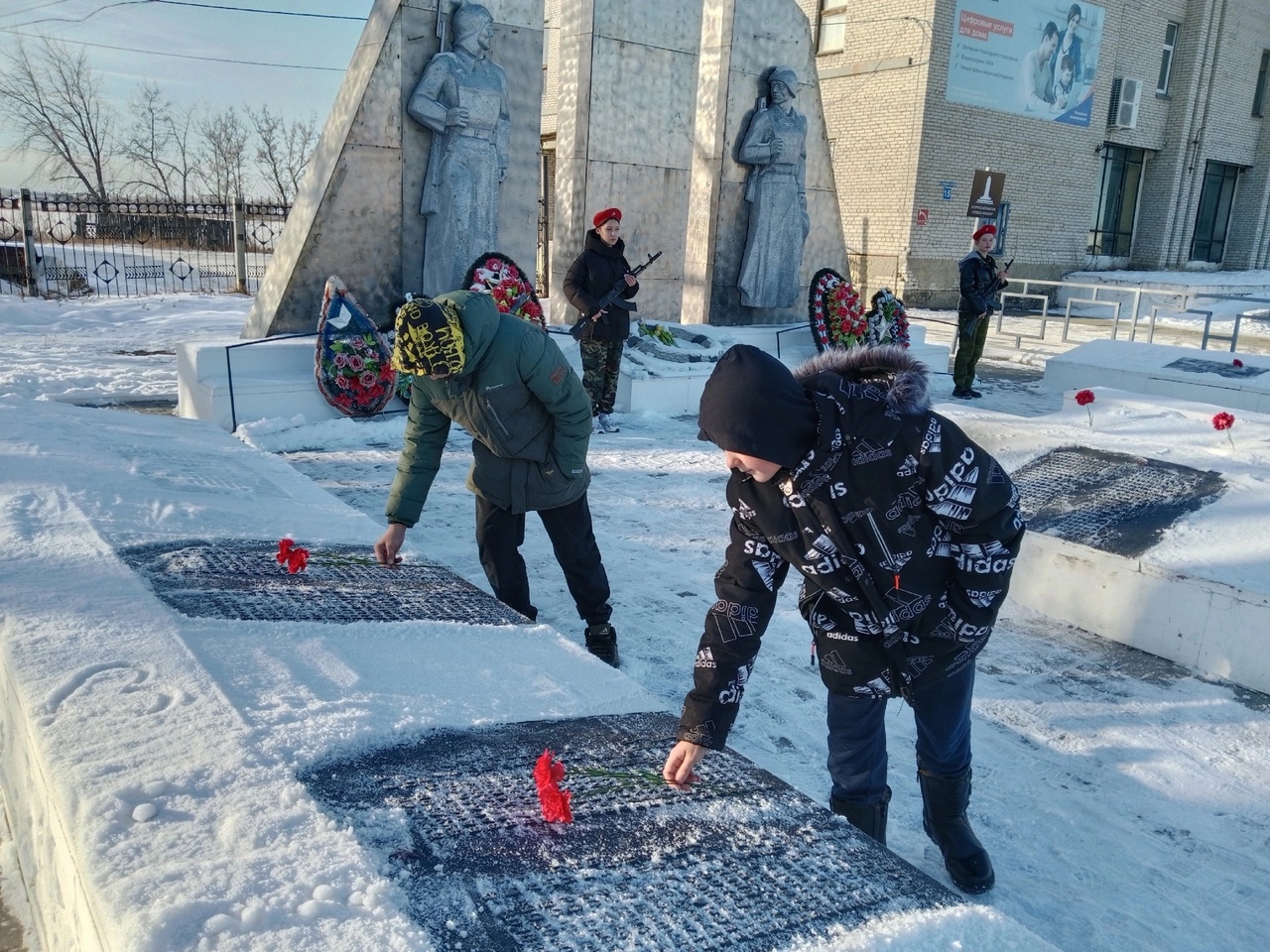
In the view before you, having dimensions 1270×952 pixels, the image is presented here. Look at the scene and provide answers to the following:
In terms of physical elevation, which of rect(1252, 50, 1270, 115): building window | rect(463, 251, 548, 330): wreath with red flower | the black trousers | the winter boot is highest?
rect(1252, 50, 1270, 115): building window

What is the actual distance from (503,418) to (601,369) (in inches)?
163

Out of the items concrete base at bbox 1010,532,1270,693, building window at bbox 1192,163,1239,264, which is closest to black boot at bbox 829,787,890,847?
concrete base at bbox 1010,532,1270,693

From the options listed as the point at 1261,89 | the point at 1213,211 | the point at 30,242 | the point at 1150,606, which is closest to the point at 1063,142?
the point at 1213,211

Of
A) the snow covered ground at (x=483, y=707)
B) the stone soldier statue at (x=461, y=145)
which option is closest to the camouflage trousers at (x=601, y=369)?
the stone soldier statue at (x=461, y=145)

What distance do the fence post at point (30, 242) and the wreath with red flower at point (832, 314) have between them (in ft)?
38.7

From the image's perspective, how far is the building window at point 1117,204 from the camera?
69.9 feet

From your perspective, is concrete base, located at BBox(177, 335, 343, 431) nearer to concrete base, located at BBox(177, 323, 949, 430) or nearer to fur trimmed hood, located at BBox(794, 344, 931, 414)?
concrete base, located at BBox(177, 323, 949, 430)

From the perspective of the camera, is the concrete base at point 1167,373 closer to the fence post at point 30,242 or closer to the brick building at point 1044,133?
the brick building at point 1044,133

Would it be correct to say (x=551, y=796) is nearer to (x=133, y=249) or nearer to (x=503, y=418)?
(x=503, y=418)

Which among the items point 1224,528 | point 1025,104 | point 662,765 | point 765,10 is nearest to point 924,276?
point 1025,104

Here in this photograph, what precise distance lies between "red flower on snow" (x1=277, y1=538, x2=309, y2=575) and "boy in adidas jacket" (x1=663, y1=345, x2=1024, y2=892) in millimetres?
1495

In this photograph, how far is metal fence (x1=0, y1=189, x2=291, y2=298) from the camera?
15.2 meters

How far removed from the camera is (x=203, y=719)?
1.96 meters

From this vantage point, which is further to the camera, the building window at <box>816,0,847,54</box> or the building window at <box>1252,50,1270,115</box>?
the building window at <box>1252,50,1270,115</box>
